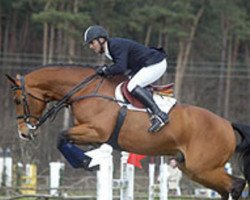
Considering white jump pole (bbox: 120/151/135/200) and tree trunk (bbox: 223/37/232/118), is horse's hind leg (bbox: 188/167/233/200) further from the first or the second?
tree trunk (bbox: 223/37/232/118)

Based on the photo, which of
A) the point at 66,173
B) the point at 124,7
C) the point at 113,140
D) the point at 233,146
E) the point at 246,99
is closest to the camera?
the point at 113,140

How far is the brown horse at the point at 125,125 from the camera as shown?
9289 mm

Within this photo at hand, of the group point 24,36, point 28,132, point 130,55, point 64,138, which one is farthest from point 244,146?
point 24,36

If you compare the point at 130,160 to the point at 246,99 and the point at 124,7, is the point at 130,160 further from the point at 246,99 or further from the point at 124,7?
the point at 246,99

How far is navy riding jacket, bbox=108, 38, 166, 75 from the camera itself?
Answer: 9.20 meters

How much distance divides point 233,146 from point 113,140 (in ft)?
4.82

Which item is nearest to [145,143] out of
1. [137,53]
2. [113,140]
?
[113,140]

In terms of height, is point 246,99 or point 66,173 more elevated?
point 246,99

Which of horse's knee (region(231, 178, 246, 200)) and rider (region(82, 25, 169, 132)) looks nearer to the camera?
rider (region(82, 25, 169, 132))

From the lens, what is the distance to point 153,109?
9.34m

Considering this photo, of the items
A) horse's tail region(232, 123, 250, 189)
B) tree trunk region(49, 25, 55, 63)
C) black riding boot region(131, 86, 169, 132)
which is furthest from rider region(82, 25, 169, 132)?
tree trunk region(49, 25, 55, 63)

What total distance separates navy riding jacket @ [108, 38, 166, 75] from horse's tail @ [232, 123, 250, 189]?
4.03ft

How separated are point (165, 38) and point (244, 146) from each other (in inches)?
1096

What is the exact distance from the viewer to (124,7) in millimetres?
35000
